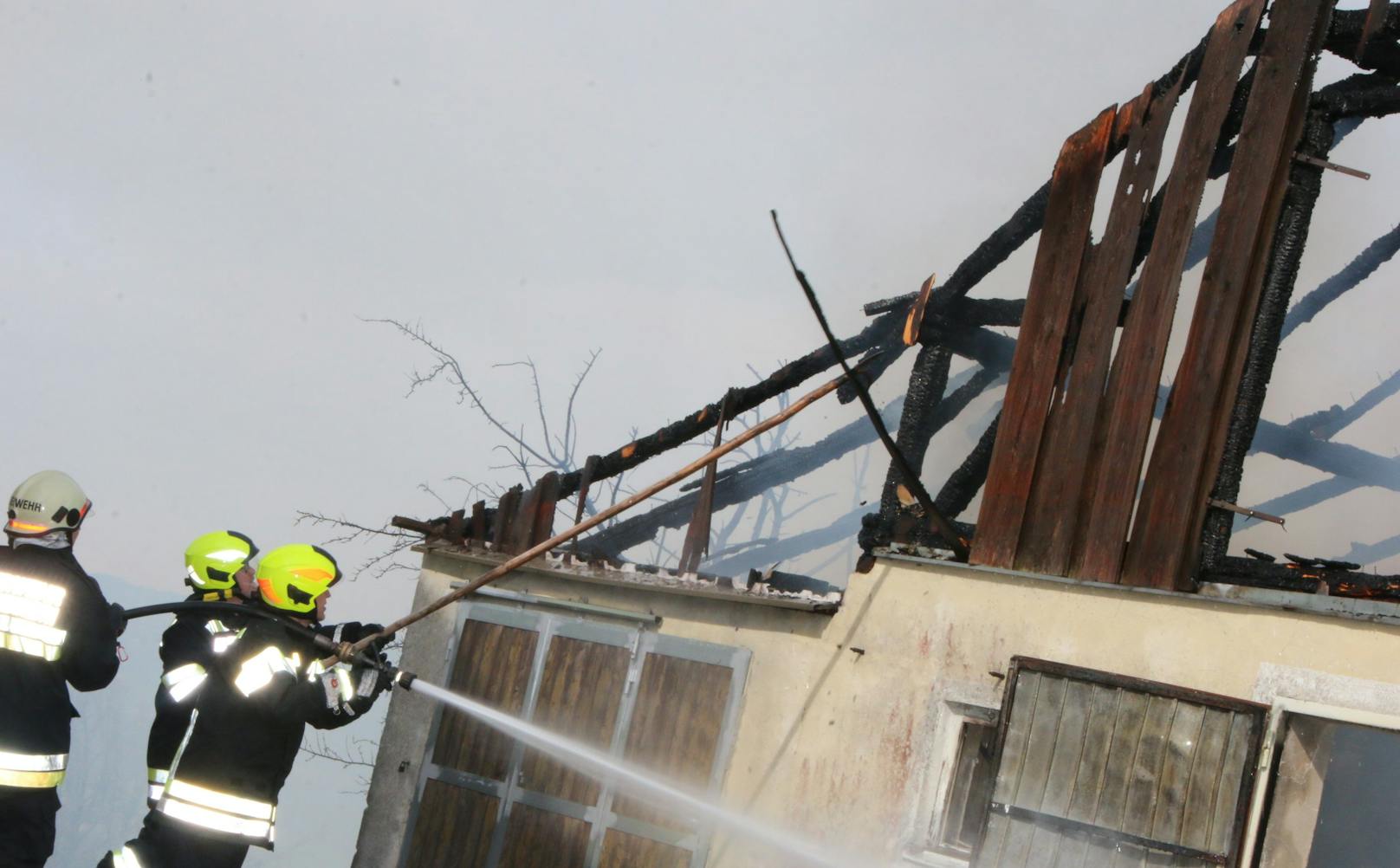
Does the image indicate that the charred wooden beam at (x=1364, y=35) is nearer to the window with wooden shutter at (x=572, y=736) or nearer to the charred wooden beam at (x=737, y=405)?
the charred wooden beam at (x=737, y=405)

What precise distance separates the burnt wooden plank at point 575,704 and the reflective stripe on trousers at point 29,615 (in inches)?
129

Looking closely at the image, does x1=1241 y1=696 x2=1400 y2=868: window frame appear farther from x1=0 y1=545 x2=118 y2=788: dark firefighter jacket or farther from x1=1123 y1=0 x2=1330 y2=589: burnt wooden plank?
x1=0 y1=545 x2=118 y2=788: dark firefighter jacket

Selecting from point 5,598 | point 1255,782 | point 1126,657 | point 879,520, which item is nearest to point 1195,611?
point 1126,657

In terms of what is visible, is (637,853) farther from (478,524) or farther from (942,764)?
(478,524)

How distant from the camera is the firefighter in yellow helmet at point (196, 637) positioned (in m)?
6.59

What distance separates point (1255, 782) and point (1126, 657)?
847 millimetres

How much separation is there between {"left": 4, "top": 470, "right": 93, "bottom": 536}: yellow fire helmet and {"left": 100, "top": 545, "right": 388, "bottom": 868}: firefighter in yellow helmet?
936mm

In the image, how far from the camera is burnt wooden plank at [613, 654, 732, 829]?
7.98 meters

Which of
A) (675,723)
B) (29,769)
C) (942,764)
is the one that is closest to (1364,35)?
(942,764)

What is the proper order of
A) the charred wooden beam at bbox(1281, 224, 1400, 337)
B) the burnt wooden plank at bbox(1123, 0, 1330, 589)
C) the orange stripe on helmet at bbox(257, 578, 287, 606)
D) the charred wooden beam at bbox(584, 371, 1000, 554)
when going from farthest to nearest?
the charred wooden beam at bbox(1281, 224, 1400, 337) < the charred wooden beam at bbox(584, 371, 1000, 554) < the burnt wooden plank at bbox(1123, 0, 1330, 589) < the orange stripe on helmet at bbox(257, 578, 287, 606)

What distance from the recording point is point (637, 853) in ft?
26.0

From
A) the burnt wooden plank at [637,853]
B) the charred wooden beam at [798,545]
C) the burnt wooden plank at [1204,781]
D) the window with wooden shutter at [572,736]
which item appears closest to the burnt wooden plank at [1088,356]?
the burnt wooden plank at [1204,781]

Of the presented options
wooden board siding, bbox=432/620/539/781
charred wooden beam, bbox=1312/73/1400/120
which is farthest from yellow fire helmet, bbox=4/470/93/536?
charred wooden beam, bbox=1312/73/1400/120

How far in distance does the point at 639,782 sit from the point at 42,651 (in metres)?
3.50
